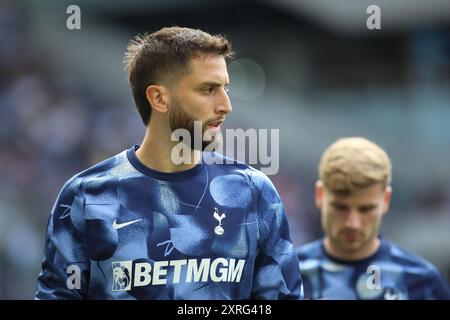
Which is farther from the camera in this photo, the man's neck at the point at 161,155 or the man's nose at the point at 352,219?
A: the man's nose at the point at 352,219

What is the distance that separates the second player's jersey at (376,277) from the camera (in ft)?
19.0

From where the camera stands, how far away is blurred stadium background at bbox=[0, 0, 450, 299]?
13.5m

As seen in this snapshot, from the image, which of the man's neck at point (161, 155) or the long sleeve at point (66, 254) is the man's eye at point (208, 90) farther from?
the long sleeve at point (66, 254)

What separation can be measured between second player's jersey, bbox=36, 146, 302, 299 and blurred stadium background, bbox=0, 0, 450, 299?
25.0 ft

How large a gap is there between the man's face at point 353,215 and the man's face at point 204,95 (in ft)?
6.13

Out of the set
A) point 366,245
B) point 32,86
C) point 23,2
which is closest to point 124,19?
point 23,2

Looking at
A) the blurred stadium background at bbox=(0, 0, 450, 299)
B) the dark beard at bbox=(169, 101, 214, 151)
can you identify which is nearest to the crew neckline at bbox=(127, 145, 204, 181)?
the dark beard at bbox=(169, 101, 214, 151)

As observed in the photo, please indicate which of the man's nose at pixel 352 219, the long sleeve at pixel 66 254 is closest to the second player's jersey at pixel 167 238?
the long sleeve at pixel 66 254

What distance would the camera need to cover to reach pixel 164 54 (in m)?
4.14

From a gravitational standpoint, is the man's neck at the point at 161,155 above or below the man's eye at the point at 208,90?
below

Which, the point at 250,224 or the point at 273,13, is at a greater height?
the point at 273,13

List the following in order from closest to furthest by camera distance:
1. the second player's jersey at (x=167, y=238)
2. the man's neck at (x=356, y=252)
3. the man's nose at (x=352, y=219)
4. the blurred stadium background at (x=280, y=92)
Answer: the second player's jersey at (x=167, y=238), the man's nose at (x=352, y=219), the man's neck at (x=356, y=252), the blurred stadium background at (x=280, y=92)

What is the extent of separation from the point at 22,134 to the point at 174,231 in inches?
398

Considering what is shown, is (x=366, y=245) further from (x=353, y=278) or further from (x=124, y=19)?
(x=124, y=19)
